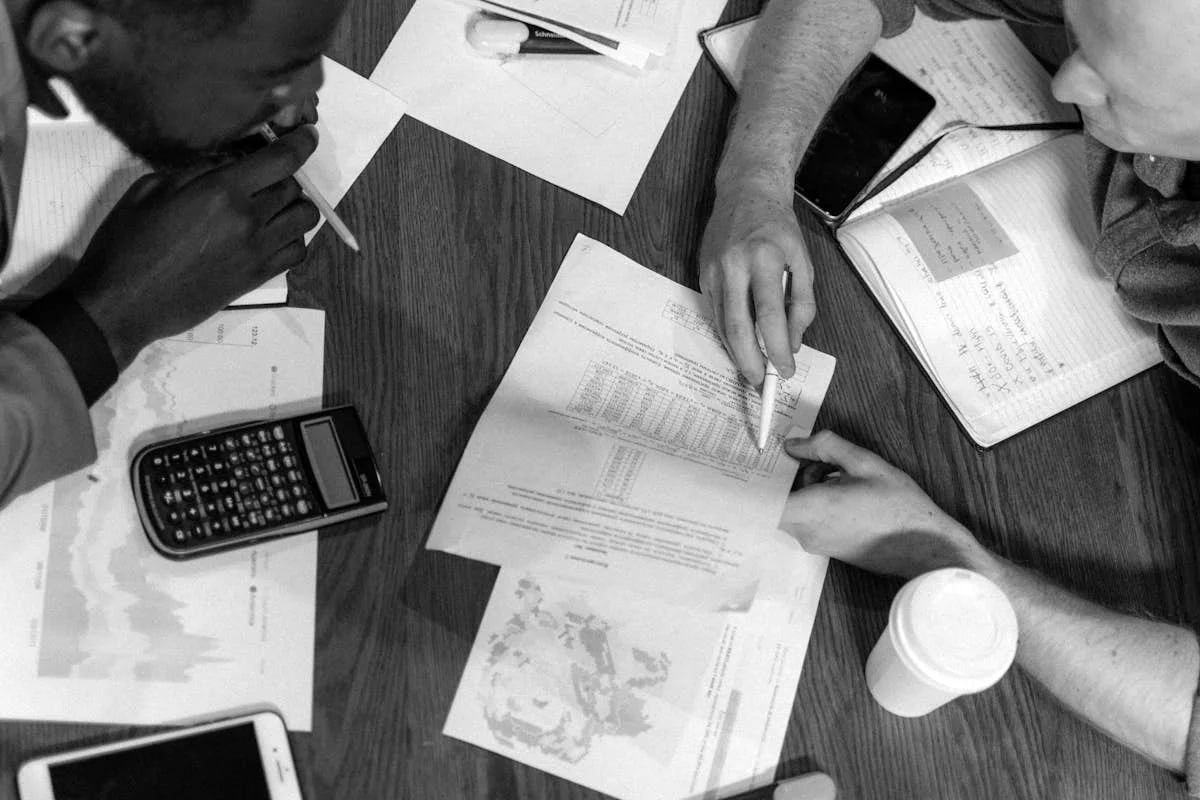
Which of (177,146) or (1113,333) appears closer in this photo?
(177,146)

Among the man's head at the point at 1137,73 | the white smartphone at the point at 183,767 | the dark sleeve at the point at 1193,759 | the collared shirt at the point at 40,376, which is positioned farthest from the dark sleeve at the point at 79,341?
the dark sleeve at the point at 1193,759

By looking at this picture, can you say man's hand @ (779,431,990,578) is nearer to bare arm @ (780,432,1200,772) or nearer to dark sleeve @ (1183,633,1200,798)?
bare arm @ (780,432,1200,772)

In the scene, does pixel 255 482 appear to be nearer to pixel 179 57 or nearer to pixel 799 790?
pixel 179 57

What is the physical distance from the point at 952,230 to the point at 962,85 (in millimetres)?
186

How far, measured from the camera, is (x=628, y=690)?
81 cm

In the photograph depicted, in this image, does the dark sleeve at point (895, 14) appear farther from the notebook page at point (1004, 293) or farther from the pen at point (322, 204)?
the pen at point (322, 204)

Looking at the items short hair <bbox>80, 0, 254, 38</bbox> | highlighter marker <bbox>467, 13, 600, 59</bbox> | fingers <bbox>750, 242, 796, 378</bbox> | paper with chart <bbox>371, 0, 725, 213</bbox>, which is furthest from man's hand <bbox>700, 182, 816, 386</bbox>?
short hair <bbox>80, 0, 254, 38</bbox>

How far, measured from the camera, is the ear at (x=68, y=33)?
587 mm

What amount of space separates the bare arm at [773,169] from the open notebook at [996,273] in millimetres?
80

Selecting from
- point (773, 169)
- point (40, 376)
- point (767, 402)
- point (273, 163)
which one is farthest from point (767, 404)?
point (40, 376)

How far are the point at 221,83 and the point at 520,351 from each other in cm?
34

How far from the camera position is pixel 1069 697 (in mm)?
851

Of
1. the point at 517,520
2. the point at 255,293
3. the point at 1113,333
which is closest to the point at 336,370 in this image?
the point at 255,293

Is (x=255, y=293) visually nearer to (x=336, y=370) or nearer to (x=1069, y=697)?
(x=336, y=370)
